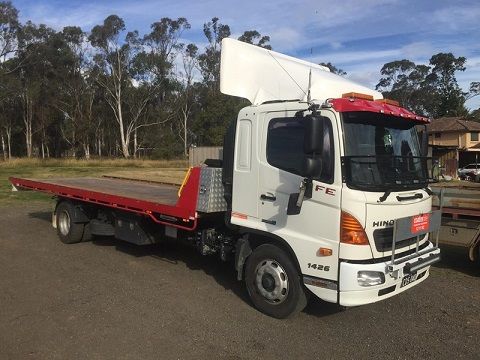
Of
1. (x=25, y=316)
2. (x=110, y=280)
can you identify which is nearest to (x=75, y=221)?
(x=110, y=280)

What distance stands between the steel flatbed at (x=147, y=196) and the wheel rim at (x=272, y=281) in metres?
1.23

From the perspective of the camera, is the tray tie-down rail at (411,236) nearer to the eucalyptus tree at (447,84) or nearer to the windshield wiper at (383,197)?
the windshield wiper at (383,197)

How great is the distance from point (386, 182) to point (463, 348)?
6.11ft

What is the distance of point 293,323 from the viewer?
5.50 metres

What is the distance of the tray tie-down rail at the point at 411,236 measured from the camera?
5.04 metres

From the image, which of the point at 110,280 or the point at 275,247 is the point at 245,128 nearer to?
the point at 275,247

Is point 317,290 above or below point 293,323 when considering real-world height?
above

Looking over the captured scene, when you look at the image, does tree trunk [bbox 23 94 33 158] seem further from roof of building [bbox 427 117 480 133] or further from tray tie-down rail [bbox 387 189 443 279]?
tray tie-down rail [bbox 387 189 443 279]

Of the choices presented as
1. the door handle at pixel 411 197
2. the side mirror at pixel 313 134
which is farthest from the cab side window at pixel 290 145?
the door handle at pixel 411 197

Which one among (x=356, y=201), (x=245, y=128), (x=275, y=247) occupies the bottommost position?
(x=275, y=247)

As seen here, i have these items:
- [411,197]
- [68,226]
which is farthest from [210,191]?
[68,226]

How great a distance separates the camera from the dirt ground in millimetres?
4812

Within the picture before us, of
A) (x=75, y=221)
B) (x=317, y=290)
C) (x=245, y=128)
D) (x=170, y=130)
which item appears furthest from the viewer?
(x=170, y=130)

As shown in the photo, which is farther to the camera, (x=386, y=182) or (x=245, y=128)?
(x=245, y=128)
